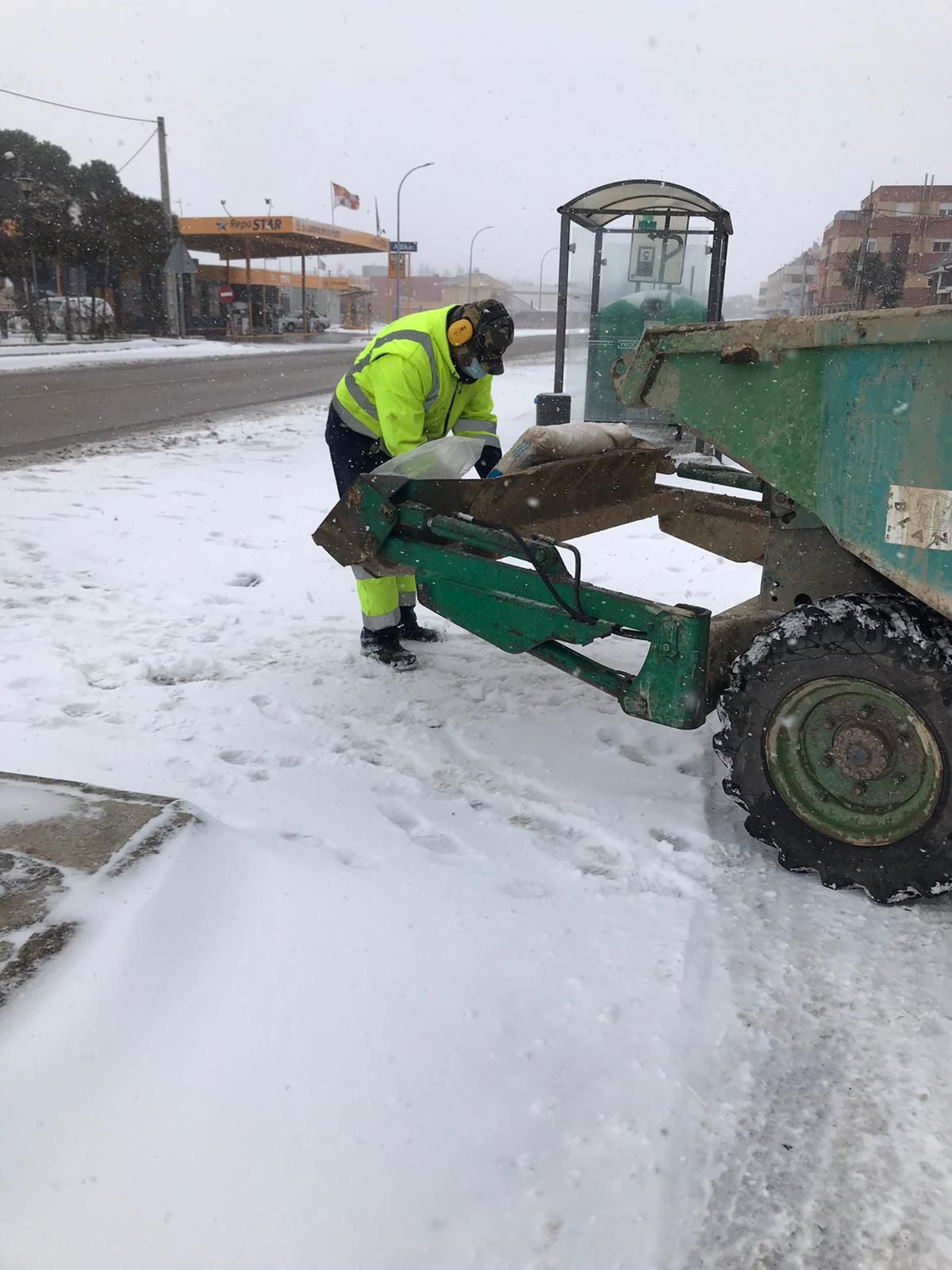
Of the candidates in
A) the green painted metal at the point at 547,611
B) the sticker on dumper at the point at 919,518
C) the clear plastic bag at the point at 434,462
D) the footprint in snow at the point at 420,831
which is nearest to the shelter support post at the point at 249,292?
the clear plastic bag at the point at 434,462

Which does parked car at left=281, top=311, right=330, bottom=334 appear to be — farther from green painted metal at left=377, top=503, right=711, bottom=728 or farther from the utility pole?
green painted metal at left=377, top=503, right=711, bottom=728

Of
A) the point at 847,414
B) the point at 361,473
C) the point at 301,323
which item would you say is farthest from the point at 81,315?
the point at 847,414

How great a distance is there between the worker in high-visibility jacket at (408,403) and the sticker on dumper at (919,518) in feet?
6.02

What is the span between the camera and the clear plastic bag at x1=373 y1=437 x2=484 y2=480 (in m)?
3.37

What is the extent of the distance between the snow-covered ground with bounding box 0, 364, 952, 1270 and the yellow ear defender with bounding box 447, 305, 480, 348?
1.46 m

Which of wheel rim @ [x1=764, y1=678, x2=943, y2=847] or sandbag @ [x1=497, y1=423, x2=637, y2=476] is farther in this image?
sandbag @ [x1=497, y1=423, x2=637, y2=476]

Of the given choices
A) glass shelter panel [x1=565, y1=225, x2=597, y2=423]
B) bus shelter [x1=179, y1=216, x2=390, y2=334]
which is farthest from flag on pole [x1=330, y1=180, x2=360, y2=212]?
glass shelter panel [x1=565, y1=225, x2=597, y2=423]

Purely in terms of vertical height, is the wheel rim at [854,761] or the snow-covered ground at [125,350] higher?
the snow-covered ground at [125,350]

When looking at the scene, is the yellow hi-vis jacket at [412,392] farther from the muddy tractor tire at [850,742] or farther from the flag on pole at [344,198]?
the flag on pole at [344,198]

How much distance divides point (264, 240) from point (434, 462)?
39.1m

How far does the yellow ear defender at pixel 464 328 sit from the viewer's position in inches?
146

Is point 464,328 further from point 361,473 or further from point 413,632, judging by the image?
point 413,632

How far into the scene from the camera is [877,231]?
81.0 ft

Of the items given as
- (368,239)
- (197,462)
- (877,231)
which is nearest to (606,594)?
(197,462)
